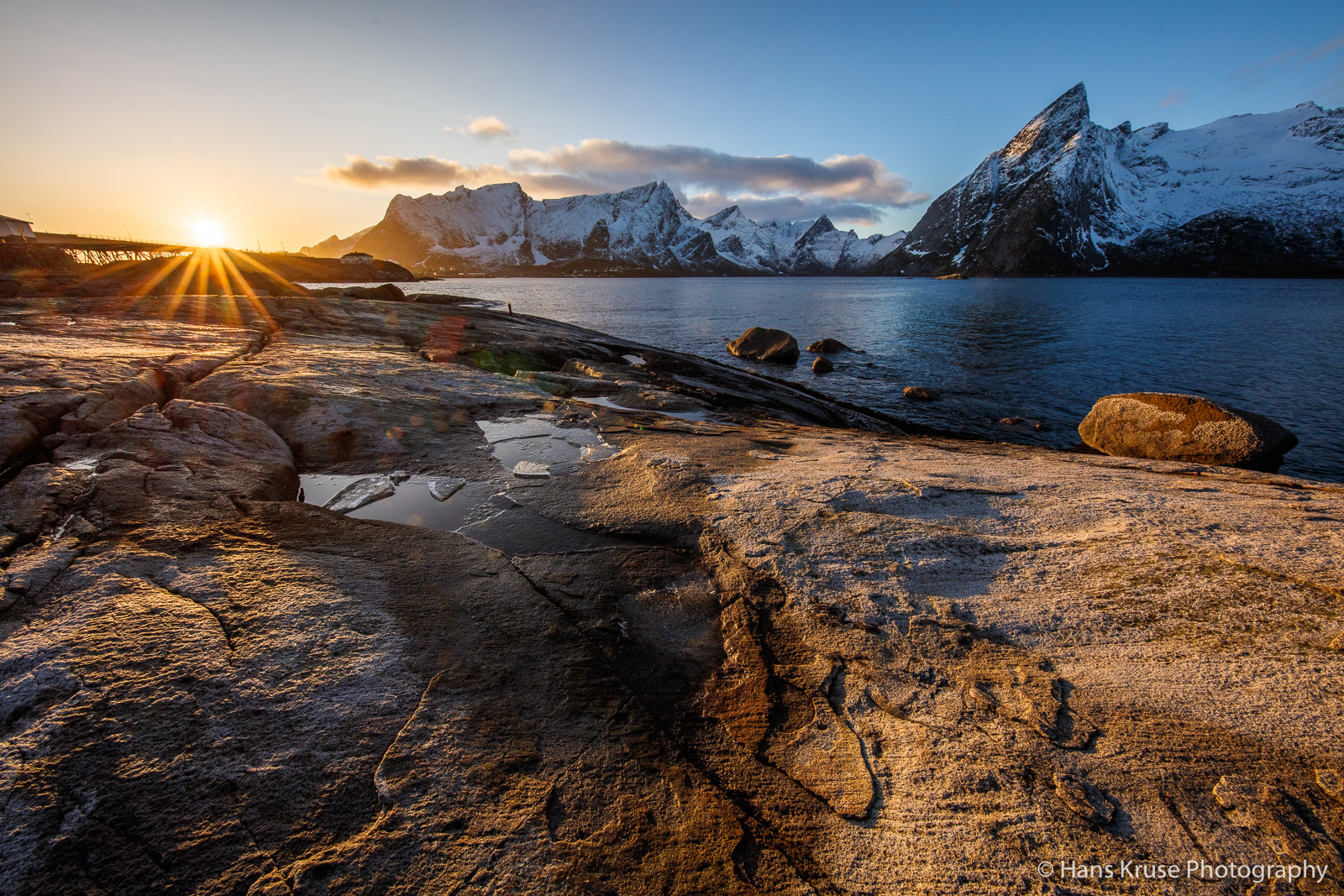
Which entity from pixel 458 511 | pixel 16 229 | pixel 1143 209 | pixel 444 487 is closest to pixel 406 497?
pixel 444 487

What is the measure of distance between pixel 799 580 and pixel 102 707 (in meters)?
4.76

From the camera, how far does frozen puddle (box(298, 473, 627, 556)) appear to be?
5.39 m

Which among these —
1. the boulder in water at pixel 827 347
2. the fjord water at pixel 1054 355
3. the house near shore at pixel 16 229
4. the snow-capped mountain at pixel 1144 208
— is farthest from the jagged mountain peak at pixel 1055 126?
the house near shore at pixel 16 229

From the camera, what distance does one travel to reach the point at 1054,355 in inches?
1059

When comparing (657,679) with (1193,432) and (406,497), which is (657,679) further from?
(1193,432)

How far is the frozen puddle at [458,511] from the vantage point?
212 inches

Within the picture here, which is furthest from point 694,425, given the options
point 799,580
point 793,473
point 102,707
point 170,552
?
point 102,707

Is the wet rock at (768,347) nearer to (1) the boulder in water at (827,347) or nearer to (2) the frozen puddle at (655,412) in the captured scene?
(1) the boulder in water at (827,347)

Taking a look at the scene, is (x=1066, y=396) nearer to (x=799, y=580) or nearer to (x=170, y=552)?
(x=799, y=580)

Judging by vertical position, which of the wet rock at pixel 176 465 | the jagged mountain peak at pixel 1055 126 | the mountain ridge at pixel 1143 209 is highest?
the jagged mountain peak at pixel 1055 126

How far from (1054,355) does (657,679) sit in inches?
1276

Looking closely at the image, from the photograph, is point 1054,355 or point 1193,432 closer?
point 1193,432

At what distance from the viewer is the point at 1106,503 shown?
17.3 feet

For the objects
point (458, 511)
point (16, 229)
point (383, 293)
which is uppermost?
point (16, 229)
